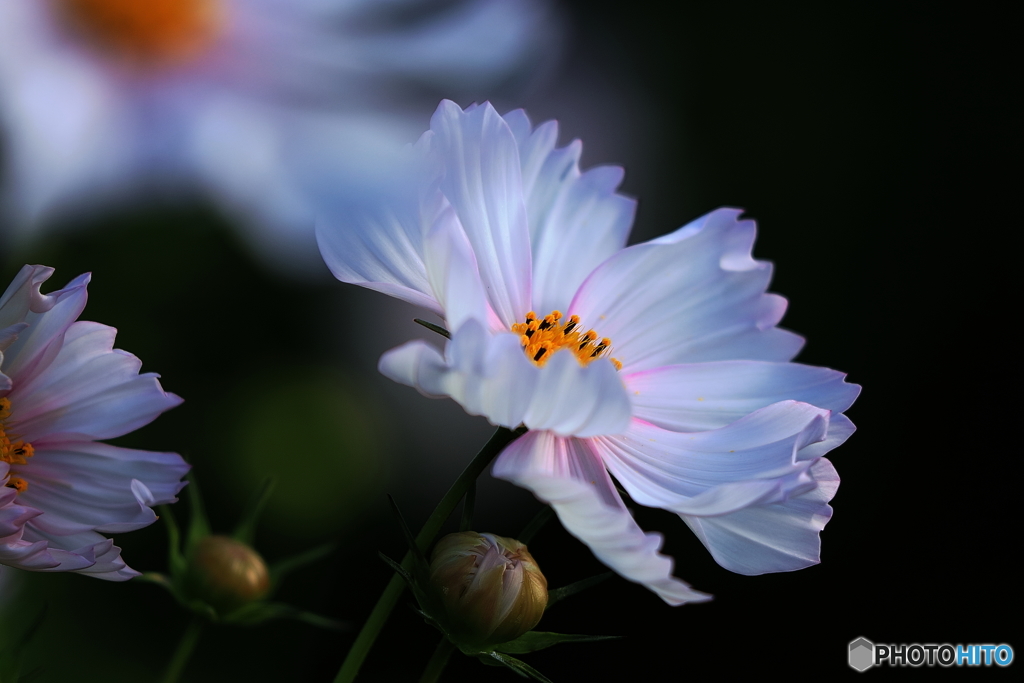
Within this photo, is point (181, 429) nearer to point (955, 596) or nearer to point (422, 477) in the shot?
point (422, 477)

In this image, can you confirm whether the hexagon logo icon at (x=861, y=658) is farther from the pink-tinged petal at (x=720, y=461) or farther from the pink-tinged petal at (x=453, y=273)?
the pink-tinged petal at (x=453, y=273)

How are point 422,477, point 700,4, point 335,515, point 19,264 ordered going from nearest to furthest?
point 19,264
point 335,515
point 422,477
point 700,4

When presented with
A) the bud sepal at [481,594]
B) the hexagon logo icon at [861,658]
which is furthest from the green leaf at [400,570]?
the hexagon logo icon at [861,658]

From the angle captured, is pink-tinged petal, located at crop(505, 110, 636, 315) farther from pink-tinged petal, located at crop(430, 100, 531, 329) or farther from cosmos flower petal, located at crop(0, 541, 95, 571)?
cosmos flower petal, located at crop(0, 541, 95, 571)

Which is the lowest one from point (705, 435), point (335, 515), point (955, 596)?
point (955, 596)

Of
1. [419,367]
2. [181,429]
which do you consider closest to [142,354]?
[181,429]

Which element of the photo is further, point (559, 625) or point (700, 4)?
point (700, 4)

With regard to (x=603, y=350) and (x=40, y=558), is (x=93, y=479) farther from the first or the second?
(x=603, y=350)

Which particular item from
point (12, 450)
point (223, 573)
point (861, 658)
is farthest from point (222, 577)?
point (861, 658)
